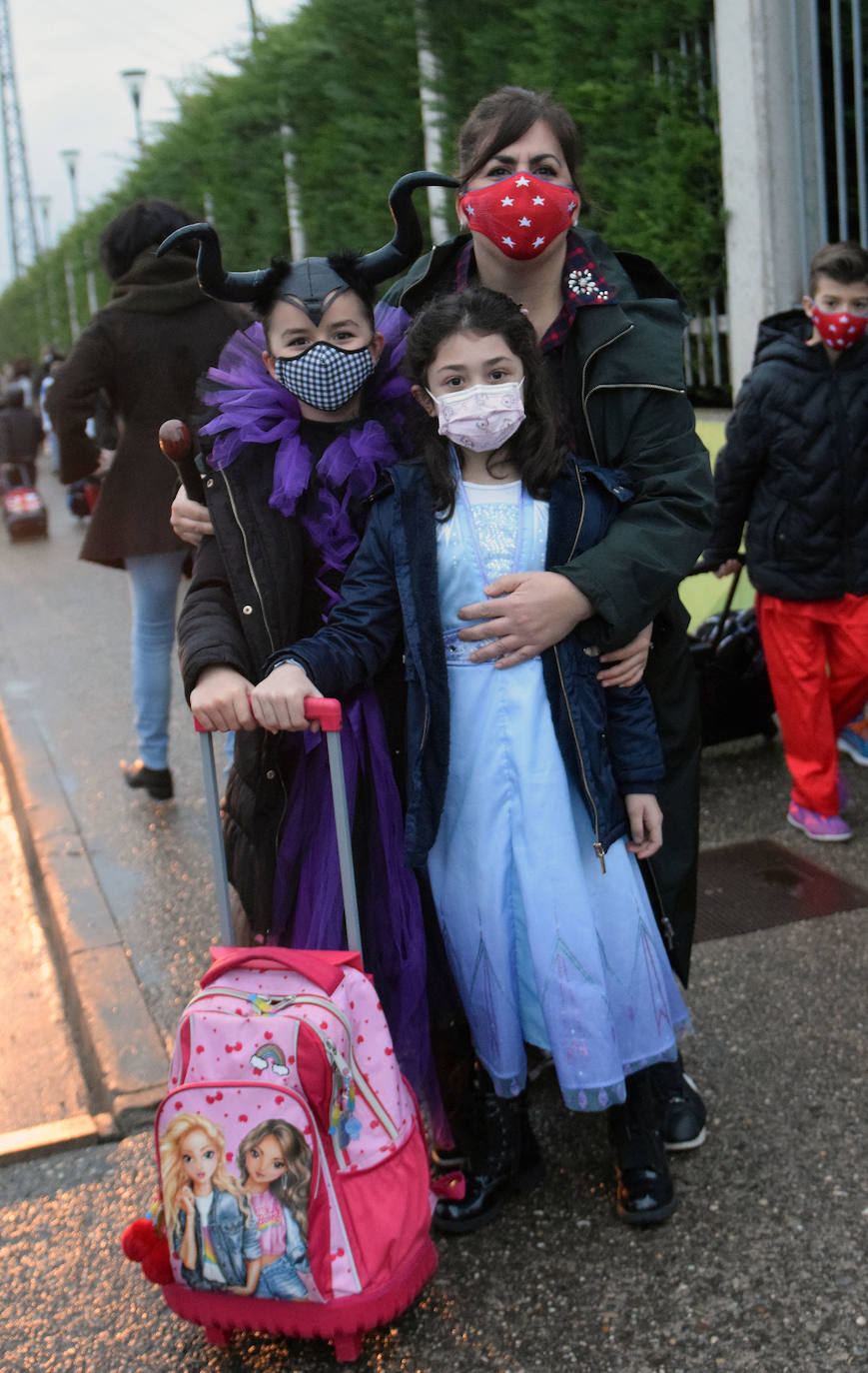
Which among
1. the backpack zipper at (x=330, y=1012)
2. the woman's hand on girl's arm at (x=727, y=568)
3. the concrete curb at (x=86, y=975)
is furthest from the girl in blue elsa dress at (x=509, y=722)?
the woman's hand on girl's arm at (x=727, y=568)

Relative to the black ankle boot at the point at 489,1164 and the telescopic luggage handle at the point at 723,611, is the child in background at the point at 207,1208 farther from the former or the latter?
A: the telescopic luggage handle at the point at 723,611

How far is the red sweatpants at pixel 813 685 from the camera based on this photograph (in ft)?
15.9

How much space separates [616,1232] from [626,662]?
3.83 ft

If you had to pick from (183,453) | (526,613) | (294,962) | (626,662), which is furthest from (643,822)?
(183,453)

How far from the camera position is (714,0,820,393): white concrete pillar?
22.3 ft

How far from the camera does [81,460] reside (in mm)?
5906

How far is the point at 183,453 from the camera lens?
9.25 ft

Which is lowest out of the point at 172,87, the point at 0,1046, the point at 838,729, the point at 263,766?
the point at 0,1046

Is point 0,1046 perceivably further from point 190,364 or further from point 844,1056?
point 190,364

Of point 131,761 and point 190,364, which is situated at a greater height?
point 190,364

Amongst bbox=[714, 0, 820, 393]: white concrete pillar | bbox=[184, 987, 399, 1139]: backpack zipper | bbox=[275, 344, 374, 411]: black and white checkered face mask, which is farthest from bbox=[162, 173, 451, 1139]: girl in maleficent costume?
bbox=[714, 0, 820, 393]: white concrete pillar

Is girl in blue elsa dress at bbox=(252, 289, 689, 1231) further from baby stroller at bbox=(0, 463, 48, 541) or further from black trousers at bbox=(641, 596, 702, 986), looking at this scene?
baby stroller at bbox=(0, 463, 48, 541)

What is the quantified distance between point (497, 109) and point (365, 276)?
0.45 m

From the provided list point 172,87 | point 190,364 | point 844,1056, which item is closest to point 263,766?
point 844,1056
